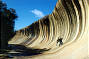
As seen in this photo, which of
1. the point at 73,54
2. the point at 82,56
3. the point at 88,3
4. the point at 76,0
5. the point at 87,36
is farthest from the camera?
the point at 76,0

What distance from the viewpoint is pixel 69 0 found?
15.9 m

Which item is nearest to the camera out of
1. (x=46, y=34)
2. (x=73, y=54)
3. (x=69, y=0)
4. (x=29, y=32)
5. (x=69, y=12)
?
(x=73, y=54)

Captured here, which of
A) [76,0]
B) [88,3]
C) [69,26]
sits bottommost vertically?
[69,26]

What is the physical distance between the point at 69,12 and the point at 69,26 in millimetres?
2196

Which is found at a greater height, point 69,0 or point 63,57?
point 69,0

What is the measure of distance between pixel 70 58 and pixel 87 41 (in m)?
2.02

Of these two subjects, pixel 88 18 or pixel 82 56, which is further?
pixel 88 18

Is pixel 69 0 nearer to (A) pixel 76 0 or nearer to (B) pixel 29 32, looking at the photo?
(A) pixel 76 0

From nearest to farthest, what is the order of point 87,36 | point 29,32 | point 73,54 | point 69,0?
point 73,54 → point 87,36 → point 69,0 → point 29,32

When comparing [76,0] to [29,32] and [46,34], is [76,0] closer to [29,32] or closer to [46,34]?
[46,34]

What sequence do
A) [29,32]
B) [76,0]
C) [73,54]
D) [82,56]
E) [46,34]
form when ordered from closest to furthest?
[82,56]
[73,54]
[76,0]
[46,34]
[29,32]

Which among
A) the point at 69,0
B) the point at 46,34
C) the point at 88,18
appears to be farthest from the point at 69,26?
the point at 46,34

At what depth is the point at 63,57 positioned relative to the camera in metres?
9.48

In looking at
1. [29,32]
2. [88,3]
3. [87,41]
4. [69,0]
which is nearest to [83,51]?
[87,41]
